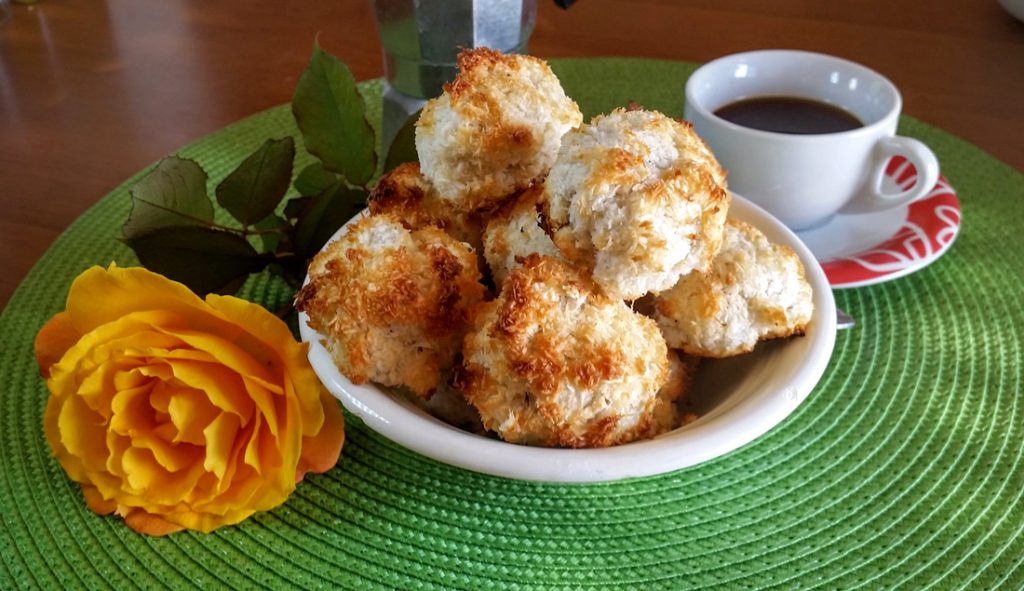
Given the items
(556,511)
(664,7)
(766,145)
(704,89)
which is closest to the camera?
(556,511)

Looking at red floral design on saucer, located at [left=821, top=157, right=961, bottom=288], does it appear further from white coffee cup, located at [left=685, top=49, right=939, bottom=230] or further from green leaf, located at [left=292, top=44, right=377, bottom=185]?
green leaf, located at [left=292, top=44, right=377, bottom=185]

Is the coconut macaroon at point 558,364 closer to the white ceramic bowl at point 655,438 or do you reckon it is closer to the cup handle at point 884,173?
the white ceramic bowl at point 655,438

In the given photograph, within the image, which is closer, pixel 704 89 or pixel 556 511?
pixel 556 511

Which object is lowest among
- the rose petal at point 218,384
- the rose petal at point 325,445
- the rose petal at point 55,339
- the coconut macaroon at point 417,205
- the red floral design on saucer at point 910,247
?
the rose petal at point 325,445

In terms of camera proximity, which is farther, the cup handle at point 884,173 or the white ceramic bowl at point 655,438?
the cup handle at point 884,173

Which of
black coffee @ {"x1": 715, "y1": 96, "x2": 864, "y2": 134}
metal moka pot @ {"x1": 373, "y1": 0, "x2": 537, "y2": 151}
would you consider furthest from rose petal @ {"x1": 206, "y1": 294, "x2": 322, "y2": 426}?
black coffee @ {"x1": 715, "y1": 96, "x2": 864, "y2": 134}

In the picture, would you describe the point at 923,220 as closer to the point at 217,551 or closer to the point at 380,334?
the point at 380,334

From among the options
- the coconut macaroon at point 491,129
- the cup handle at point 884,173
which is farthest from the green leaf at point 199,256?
the cup handle at point 884,173

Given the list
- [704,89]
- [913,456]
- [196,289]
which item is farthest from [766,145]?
[196,289]
